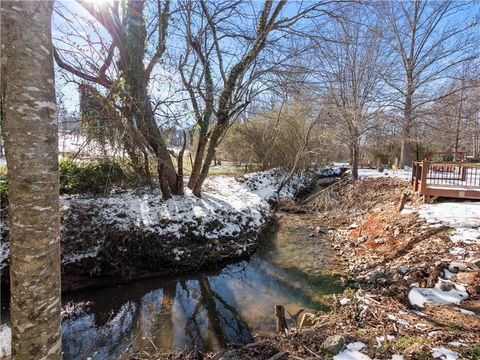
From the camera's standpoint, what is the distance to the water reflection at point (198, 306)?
362cm

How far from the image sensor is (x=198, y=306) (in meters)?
4.50

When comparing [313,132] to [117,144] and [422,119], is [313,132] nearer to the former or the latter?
[422,119]

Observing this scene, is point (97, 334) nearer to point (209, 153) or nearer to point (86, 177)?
point (86, 177)

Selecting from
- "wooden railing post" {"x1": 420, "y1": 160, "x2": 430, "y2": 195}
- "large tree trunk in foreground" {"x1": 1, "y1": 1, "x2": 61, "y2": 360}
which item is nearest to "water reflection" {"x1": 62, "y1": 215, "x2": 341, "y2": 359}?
"large tree trunk in foreground" {"x1": 1, "y1": 1, "x2": 61, "y2": 360}

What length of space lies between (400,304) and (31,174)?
4150mm

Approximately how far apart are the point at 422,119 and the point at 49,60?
17.8 m

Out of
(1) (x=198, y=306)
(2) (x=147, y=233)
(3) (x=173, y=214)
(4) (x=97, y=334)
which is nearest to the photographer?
(4) (x=97, y=334)

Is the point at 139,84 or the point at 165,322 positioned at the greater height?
the point at 139,84

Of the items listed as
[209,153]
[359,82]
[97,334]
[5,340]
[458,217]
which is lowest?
[97,334]

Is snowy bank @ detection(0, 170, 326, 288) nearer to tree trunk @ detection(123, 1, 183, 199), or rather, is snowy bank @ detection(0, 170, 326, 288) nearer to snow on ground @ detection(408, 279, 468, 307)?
tree trunk @ detection(123, 1, 183, 199)

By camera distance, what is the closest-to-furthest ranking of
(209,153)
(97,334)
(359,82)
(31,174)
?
(31,174) < (97,334) < (209,153) < (359,82)

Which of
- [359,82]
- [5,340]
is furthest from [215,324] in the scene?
[359,82]

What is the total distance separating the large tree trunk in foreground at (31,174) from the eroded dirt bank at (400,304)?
6.48 ft

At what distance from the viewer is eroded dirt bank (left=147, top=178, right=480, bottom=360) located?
2561mm
